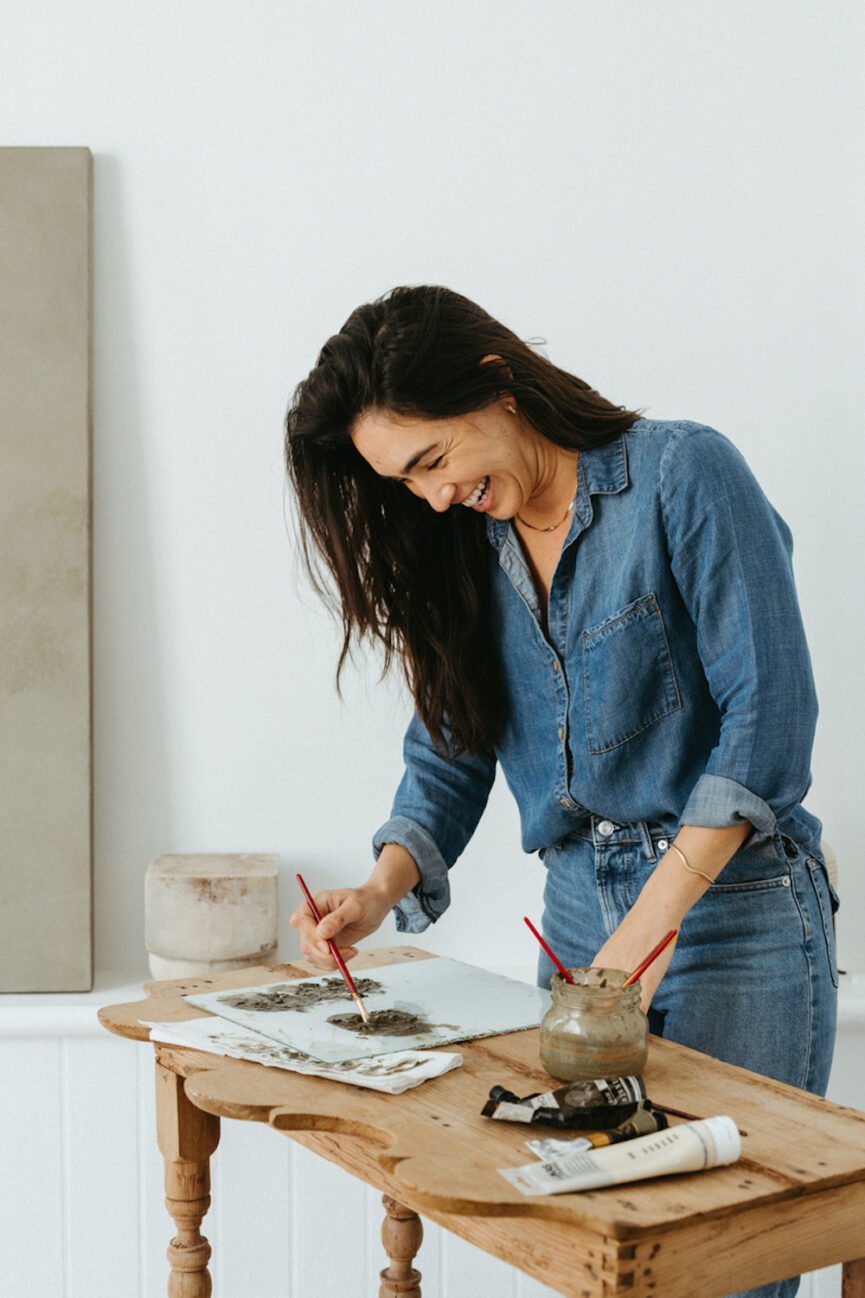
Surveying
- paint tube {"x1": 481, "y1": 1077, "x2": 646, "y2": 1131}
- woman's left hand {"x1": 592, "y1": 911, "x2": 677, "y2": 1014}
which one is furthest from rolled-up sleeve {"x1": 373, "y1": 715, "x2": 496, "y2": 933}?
paint tube {"x1": 481, "y1": 1077, "x2": 646, "y2": 1131}

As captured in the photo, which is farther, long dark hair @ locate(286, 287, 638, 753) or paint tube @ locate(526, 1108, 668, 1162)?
long dark hair @ locate(286, 287, 638, 753)

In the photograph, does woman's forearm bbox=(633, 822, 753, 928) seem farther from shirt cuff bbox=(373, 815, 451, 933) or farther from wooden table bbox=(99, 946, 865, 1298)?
shirt cuff bbox=(373, 815, 451, 933)

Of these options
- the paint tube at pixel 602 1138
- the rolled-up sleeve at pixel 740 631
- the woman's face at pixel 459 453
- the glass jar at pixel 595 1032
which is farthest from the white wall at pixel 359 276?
the paint tube at pixel 602 1138

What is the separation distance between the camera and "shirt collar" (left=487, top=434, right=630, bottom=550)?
145 centimetres

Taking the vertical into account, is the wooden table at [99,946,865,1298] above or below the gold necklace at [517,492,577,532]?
below

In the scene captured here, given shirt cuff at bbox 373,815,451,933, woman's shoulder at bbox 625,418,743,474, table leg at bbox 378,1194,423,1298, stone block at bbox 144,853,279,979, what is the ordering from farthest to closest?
stone block at bbox 144,853,279,979 < table leg at bbox 378,1194,423,1298 < shirt cuff at bbox 373,815,451,933 < woman's shoulder at bbox 625,418,743,474

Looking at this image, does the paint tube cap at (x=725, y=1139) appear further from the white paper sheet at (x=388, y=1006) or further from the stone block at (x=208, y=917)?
the stone block at (x=208, y=917)

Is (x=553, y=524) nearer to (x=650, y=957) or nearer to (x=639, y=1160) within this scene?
(x=650, y=957)

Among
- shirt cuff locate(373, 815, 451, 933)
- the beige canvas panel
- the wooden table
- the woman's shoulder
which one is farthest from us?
the beige canvas panel

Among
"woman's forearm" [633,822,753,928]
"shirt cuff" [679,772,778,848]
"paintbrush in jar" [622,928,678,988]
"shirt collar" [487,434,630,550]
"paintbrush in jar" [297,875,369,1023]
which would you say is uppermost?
"shirt collar" [487,434,630,550]

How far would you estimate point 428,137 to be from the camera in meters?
2.45

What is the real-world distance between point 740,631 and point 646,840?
281mm

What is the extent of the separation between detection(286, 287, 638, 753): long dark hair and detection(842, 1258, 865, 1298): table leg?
0.76 m

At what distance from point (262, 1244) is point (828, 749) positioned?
145 cm
